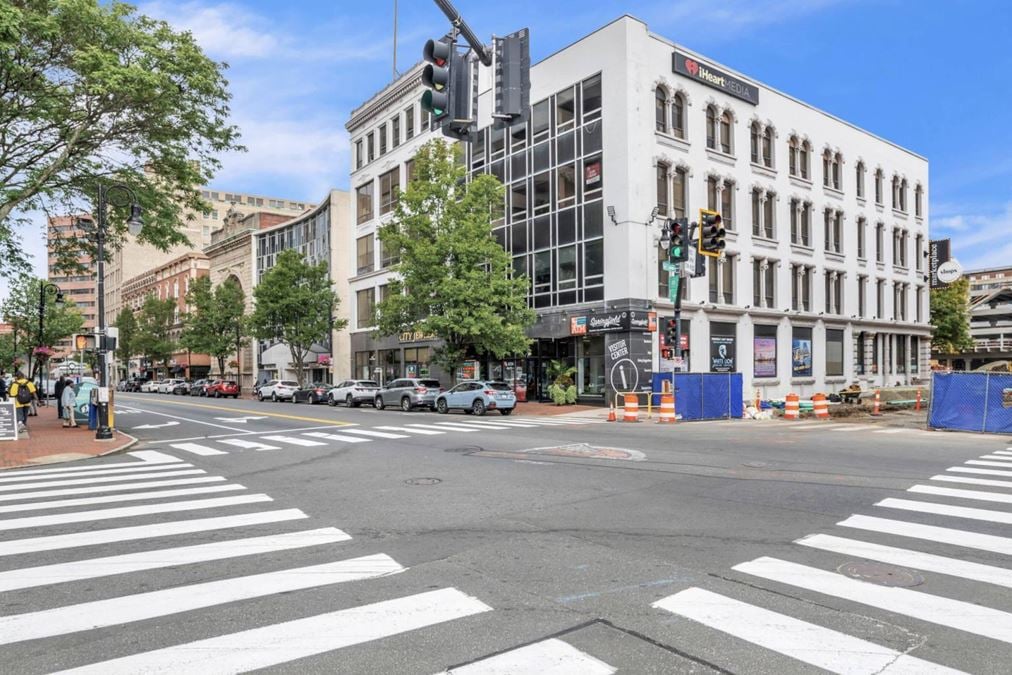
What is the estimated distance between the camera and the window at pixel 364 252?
159 feet

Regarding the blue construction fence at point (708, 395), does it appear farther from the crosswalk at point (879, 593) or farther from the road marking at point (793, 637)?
the road marking at point (793, 637)

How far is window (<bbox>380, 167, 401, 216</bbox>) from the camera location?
45250 mm

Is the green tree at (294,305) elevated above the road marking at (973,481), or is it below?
above

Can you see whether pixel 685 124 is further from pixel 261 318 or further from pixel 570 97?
pixel 261 318

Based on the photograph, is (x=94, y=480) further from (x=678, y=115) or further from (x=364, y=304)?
(x=364, y=304)

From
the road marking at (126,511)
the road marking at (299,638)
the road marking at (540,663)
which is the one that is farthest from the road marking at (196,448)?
the road marking at (540,663)

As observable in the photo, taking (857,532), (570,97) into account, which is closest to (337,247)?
(570,97)

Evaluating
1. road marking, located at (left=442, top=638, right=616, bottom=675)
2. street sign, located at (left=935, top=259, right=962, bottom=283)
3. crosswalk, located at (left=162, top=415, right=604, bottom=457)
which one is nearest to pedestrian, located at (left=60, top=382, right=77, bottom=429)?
crosswalk, located at (left=162, top=415, right=604, bottom=457)

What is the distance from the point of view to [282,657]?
390 cm

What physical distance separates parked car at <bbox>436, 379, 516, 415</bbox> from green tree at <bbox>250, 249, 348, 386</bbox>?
70.1ft

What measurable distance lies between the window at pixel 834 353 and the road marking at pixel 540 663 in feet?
132

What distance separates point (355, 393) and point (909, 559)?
106ft

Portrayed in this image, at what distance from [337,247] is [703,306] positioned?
33600 millimetres

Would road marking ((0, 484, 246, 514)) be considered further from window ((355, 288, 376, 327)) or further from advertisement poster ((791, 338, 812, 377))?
window ((355, 288, 376, 327))
